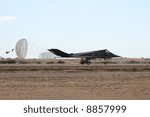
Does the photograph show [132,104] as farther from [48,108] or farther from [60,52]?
[60,52]

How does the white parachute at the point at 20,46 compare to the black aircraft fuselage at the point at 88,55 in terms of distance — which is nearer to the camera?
the black aircraft fuselage at the point at 88,55

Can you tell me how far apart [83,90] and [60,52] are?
63787 millimetres

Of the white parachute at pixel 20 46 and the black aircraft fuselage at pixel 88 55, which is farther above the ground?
the white parachute at pixel 20 46

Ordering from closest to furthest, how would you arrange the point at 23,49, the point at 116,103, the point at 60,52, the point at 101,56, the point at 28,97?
the point at 116,103 → the point at 28,97 → the point at 101,56 → the point at 60,52 → the point at 23,49

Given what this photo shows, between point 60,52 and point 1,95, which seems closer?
point 1,95

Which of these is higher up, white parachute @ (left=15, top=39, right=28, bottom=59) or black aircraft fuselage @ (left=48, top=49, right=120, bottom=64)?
white parachute @ (left=15, top=39, right=28, bottom=59)

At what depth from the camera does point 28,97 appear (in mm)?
19891

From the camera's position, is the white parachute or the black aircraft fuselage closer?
the black aircraft fuselage

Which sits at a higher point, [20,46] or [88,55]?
[20,46]

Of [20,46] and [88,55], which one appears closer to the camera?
[88,55]

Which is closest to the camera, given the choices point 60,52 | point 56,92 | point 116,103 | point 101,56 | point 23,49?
point 116,103

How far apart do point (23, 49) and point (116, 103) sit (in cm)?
9488

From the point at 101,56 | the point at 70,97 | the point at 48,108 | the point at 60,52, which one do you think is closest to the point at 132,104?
the point at 48,108

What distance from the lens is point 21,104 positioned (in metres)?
13.1
